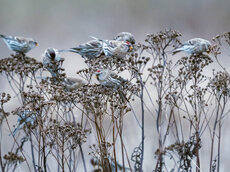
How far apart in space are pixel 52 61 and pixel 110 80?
2.75 ft

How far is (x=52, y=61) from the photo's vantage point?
4859 millimetres

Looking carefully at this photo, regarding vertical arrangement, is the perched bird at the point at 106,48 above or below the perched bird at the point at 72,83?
above

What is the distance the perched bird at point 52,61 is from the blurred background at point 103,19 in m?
2.90

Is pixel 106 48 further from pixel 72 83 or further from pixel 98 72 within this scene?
pixel 98 72

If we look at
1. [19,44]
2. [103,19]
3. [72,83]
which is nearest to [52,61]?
[72,83]

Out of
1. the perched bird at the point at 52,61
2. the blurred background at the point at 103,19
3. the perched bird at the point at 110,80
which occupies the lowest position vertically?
the perched bird at the point at 110,80

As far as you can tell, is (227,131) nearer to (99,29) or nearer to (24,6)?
(99,29)

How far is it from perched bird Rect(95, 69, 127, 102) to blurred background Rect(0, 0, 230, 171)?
367cm

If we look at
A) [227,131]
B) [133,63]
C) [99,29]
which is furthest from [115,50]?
[99,29]

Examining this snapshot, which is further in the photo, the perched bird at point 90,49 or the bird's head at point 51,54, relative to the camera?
the perched bird at point 90,49

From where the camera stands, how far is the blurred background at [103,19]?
825cm

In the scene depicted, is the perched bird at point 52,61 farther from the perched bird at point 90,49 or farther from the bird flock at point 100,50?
the perched bird at point 90,49

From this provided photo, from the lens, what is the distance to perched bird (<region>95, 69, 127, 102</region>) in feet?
14.4

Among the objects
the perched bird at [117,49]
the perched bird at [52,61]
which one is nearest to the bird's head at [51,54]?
the perched bird at [52,61]
